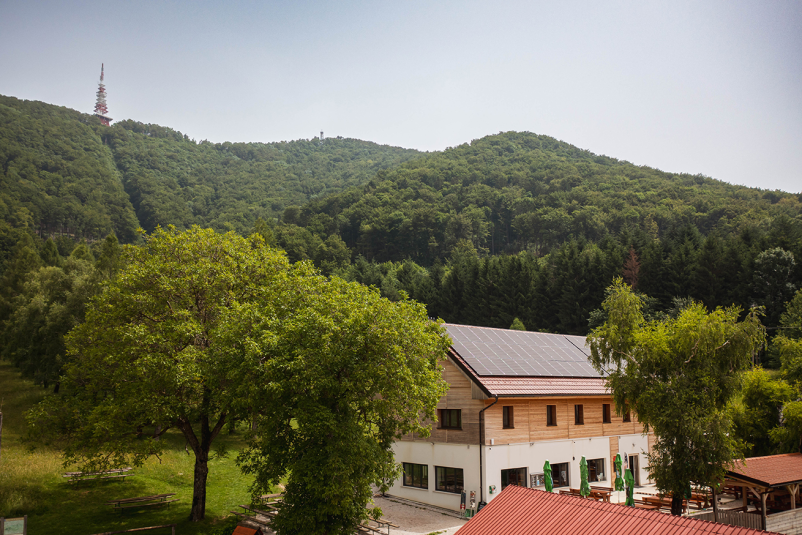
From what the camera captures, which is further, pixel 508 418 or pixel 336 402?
pixel 508 418

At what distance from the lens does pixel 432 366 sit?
68.6ft

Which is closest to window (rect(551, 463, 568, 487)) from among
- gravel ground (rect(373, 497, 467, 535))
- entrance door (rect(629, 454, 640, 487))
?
gravel ground (rect(373, 497, 467, 535))

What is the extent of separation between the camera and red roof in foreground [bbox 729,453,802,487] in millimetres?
21484

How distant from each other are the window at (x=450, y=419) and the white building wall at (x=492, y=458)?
979 millimetres

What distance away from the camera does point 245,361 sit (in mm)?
19609

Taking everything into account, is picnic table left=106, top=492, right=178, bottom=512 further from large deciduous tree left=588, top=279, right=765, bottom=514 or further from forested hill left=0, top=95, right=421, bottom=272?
forested hill left=0, top=95, right=421, bottom=272

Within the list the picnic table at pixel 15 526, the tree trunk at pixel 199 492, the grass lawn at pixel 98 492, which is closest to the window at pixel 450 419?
the grass lawn at pixel 98 492

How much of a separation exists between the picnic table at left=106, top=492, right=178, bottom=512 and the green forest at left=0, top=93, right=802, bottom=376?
2132 centimetres

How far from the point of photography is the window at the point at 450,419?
27.2 meters

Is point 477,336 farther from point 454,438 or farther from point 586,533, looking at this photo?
point 586,533

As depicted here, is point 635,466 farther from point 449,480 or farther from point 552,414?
point 449,480

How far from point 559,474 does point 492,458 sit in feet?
17.5

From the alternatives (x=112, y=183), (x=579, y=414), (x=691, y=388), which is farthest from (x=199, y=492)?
(x=112, y=183)

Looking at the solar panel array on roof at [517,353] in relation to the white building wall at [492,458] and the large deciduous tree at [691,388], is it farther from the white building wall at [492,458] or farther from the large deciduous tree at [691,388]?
the large deciduous tree at [691,388]
